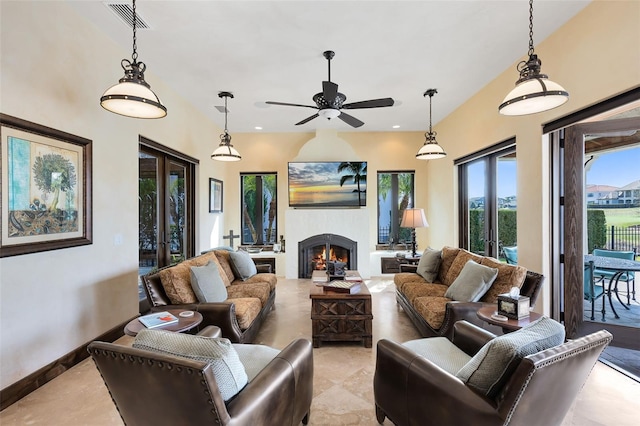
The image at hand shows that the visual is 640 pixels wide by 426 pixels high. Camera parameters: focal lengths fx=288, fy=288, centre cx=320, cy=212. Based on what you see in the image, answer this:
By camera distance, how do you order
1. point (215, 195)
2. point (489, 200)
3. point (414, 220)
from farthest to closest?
point (215, 195)
point (414, 220)
point (489, 200)

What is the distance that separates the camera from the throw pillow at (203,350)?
1276mm

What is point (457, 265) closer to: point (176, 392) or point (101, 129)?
point (176, 392)

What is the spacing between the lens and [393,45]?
10.8ft

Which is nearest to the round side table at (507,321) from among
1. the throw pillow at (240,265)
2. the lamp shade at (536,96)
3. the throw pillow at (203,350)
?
the lamp shade at (536,96)

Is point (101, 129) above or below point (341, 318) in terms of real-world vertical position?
above

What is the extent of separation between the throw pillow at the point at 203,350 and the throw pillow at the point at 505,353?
3.85 ft

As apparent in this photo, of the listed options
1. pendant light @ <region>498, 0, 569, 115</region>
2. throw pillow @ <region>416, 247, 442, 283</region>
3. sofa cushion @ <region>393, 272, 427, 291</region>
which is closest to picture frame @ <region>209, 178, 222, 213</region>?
sofa cushion @ <region>393, 272, 427, 291</region>

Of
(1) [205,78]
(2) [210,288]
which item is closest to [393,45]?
(1) [205,78]

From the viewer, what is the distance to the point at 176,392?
1.18 metres

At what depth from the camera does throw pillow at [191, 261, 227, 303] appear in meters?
2.93

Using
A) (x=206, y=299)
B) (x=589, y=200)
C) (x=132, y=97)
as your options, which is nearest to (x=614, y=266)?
(x=589, y=200)

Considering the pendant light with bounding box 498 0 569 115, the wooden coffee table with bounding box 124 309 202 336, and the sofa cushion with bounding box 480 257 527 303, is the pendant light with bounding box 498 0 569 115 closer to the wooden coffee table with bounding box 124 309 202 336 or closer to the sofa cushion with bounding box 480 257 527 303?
the sofa cushion with bounding box 480 257 527 303

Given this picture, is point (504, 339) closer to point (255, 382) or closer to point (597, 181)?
point (255, 382)

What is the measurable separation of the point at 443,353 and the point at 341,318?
1.30 metres
